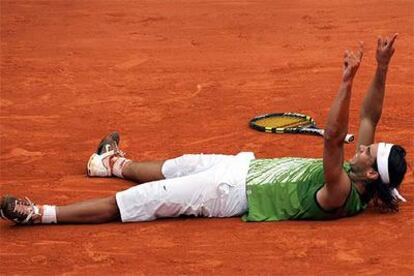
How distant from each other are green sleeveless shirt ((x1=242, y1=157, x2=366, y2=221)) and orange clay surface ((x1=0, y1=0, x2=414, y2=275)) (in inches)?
3.5

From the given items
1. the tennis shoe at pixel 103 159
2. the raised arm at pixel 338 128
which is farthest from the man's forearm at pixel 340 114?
the tennis shoe at pixel 103 159

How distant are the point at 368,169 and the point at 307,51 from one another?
5.32 meters

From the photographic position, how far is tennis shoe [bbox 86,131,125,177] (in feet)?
27.7

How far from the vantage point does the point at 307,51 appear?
12.3 metres

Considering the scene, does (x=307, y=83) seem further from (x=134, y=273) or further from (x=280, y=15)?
(x=134, y=273)

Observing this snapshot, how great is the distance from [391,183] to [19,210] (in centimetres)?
260

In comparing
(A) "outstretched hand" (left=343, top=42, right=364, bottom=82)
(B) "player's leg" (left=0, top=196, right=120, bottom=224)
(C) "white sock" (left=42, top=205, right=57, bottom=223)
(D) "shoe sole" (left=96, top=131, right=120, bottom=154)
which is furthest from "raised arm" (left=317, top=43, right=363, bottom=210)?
(D) "shoe sole" (left=96, top=131, right=120, bottom=154)

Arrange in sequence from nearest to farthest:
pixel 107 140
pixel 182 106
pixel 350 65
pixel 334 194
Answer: pixel 350 65 → pixel 334 194 → pixel 107 140 → pixel 182 106

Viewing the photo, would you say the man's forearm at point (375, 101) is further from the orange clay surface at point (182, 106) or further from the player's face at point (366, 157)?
the orange clay surface at point (182, 106)

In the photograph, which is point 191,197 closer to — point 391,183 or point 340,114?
point 340,114

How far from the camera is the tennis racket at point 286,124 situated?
9.37m

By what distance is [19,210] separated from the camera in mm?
7320

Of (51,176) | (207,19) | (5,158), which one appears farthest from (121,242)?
(207,19)

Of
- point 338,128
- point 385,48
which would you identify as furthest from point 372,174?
Answer: point 385,48
